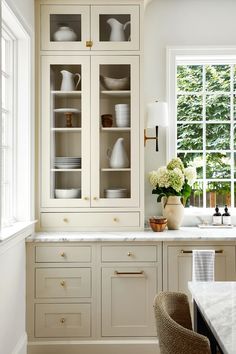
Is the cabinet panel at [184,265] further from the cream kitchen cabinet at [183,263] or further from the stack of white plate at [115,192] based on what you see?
the stack of white plate at [115,192]

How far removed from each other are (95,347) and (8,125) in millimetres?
1710

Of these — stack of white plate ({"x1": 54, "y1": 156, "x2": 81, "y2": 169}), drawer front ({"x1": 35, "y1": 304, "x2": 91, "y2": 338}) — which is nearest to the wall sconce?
stack of white plate ({"x1": 54, "y1": 156, "x2": 81, "y2": 169})

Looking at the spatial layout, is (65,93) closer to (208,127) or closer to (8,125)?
(8,125)

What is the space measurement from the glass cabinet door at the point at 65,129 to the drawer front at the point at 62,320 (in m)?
0.77

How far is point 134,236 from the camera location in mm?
2986

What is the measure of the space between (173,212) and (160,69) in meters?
1.24

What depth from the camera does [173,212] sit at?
3.32m

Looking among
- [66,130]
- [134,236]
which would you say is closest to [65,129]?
[66,130]

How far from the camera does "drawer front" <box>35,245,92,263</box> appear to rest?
9.74 ft

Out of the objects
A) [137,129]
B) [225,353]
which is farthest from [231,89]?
[225,353]

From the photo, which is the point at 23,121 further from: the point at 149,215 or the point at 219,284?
the point at 219,284

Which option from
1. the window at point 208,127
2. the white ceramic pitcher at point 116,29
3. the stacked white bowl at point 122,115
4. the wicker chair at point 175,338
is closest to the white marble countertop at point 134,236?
the window at point 208,127

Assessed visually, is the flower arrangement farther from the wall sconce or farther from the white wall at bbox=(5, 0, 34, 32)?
the white wall at bbox=(5, 0, 34, 32)

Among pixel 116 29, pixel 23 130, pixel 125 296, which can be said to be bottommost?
pixel 125 296
